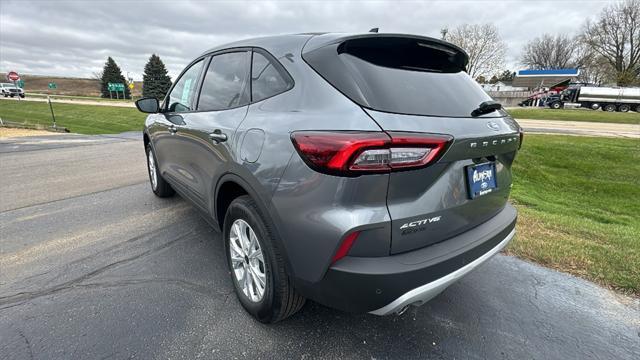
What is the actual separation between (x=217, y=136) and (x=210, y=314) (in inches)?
48.7

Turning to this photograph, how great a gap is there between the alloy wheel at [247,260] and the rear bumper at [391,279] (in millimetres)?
467

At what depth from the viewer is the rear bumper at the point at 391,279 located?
157 cm

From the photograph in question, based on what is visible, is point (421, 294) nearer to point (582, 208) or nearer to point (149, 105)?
point (149, 105)

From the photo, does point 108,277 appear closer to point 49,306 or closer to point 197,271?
point 49,306

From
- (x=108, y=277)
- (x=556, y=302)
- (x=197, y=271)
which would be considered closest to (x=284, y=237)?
(x=197, y=271)

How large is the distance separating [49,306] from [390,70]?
2827 millimetres

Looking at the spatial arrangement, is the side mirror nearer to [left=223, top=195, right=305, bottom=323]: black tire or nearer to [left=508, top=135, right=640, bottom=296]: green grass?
[left=223, top=195, right=305, bottom=323]: black tire

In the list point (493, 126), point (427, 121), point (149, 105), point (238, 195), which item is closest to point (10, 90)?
point (149, 105)

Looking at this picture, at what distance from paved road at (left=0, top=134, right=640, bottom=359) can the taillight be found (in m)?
1.19

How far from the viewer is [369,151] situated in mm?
1505

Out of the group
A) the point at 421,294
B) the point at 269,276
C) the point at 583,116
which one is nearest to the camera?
the point at 421,294

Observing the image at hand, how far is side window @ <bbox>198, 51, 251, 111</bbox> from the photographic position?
2.38 metres

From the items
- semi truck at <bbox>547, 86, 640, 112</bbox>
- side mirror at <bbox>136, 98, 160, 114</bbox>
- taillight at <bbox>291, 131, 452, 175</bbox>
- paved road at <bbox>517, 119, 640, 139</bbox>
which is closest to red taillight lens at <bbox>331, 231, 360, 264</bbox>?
taillight at <bbox>291, 131, 452, 175</bbox>

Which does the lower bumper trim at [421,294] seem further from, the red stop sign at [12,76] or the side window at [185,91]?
the red stop sign at [12,76]
